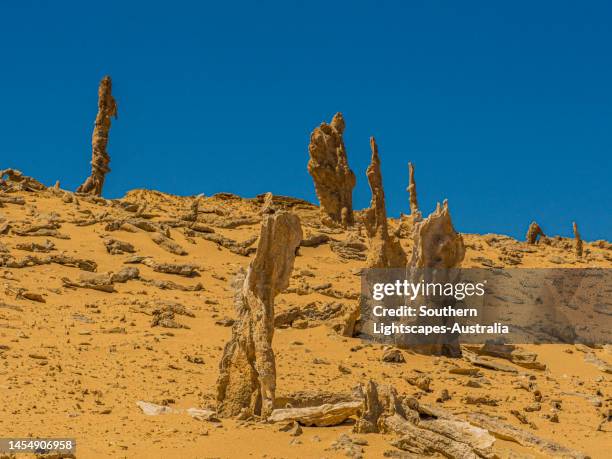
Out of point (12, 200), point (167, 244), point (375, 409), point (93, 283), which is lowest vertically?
point (375, 409)

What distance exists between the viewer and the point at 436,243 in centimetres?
1803

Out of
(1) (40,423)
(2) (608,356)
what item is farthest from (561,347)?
(1) (40,423)

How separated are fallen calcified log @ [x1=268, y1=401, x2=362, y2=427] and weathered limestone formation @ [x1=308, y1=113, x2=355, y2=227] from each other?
89.8 ft

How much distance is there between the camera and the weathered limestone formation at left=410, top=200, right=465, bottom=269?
18.0 m

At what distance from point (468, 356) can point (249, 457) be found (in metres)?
10.4

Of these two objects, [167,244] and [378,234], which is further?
[167,244]

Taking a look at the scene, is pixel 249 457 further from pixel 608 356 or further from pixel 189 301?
pixel 608 356

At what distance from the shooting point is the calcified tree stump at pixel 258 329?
10617 millimetres

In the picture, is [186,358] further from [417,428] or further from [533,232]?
[533,232]

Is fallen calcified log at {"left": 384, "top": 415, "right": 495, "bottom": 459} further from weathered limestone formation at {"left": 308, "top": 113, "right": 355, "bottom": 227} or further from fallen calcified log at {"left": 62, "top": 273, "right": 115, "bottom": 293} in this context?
weathered limestone formation at {"left": 308, "top": 113, "right": 355, "bottom": 227}

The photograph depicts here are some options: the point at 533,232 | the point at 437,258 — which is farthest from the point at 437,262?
the point at 533,232

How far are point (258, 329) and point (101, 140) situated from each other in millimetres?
26912

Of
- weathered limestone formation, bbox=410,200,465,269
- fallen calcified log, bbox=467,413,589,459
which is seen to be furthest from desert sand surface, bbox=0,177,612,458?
weathered limestone formation, bbox=410,200,465,269

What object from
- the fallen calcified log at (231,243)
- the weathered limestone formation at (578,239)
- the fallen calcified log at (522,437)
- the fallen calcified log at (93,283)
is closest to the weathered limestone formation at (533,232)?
the weathered limestone formation at (578,239)
